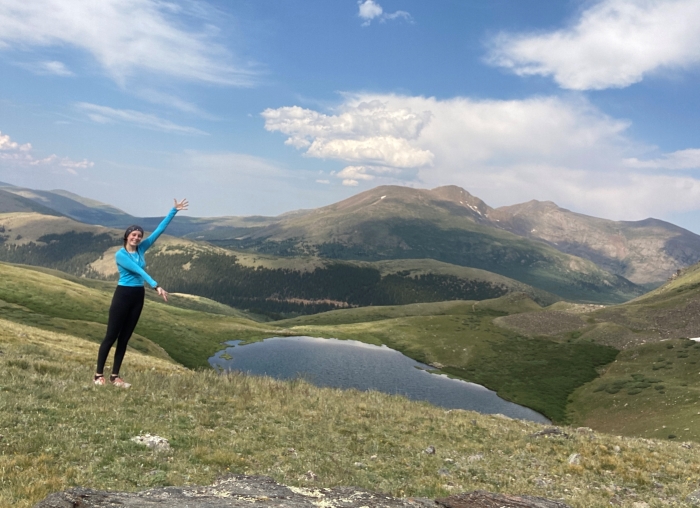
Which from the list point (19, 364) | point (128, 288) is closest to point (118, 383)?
point (128, 288)

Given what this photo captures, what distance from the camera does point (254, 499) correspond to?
7.88 metres

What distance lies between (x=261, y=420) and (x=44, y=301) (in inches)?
4040

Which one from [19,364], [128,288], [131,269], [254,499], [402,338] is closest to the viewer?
[254,499]

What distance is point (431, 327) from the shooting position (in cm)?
15250

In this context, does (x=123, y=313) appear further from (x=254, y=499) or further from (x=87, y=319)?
(x=87, y=319)

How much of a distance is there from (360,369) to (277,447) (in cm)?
9232

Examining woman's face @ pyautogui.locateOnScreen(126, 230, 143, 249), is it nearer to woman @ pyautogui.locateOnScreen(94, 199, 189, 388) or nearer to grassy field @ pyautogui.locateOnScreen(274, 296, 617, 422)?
woman @ pyautogui.locateOnScreen(94, 199, 189, 388)

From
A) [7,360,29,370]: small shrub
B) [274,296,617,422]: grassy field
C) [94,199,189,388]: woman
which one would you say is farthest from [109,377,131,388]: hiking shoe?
[274,296,617,422]: grassy field

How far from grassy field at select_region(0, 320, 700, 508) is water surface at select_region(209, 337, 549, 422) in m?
55.1

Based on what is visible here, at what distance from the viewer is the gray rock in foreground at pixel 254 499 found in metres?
6.76

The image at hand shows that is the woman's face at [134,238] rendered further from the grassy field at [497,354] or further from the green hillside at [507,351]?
the grassy field at [497,354]

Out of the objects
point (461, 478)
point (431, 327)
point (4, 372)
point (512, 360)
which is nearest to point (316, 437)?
point (461, 478)

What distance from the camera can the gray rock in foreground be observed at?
6.76 metres

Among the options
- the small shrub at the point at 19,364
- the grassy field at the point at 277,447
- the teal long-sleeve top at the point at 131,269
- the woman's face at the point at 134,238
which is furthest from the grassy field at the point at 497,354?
the woman's face at the point at 134,238
